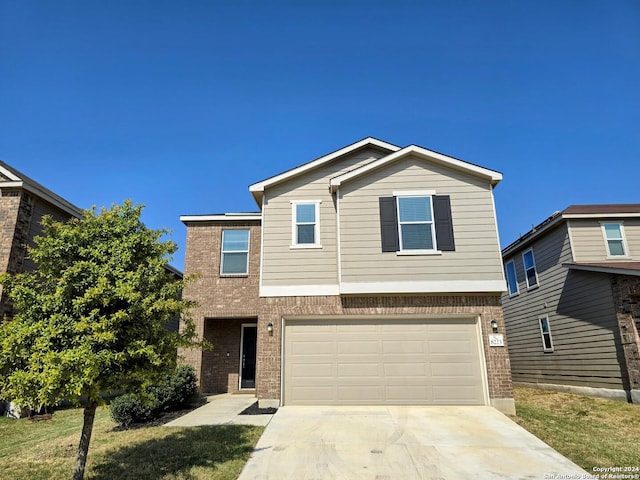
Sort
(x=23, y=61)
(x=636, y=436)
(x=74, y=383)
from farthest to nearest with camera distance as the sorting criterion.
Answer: (x=23, y=61) → (x=636, y=436) → (x=74, y=383)

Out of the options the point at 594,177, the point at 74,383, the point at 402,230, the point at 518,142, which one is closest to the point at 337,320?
the point at 402,230

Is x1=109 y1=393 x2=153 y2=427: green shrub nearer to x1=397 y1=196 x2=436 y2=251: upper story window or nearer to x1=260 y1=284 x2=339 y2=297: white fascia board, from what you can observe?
x1=260 y1=284 x2=339 y2=297: white fascia board

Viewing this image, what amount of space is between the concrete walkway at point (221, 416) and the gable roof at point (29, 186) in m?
6.55

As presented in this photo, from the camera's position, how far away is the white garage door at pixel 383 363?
9859mm

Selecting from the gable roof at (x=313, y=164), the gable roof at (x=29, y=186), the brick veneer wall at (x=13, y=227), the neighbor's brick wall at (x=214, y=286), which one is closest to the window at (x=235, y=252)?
the neighbor's brick wall at (x=214, y=286)

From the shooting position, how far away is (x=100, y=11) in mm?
11188

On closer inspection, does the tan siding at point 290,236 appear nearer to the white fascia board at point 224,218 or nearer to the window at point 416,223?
the window at point 416,223

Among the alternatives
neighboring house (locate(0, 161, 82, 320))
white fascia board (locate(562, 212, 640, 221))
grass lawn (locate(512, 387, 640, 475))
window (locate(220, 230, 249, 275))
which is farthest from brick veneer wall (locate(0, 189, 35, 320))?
white fascia board (locate(562, 212, 640, 221))

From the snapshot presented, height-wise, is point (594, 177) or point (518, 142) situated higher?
point (594, 177)

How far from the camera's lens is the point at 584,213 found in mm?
13820

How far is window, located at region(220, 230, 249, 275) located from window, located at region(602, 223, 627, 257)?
1314cm

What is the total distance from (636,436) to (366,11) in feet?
43.8

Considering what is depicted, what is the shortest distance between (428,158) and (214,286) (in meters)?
8.38

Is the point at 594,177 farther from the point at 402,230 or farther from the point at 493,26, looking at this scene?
the point at 402,230
